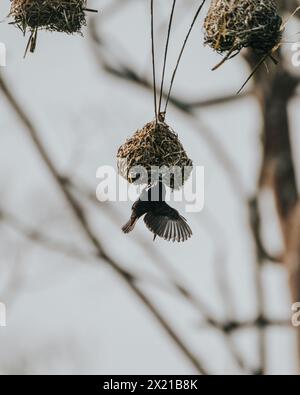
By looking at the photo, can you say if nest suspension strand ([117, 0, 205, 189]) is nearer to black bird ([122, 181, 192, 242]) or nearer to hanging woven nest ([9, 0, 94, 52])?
black bird ([122, 181, 192, 242])

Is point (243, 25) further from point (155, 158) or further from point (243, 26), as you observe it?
point (155, 158)

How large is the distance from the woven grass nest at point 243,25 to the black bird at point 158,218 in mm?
443

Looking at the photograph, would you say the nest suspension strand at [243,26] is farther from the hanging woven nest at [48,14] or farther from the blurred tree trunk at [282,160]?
the blurred tree trunk at [282,160]

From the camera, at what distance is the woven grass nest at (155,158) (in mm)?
2729

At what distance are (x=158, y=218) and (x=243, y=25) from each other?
1.86ft

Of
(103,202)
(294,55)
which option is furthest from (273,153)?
(103,202)

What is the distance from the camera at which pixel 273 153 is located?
6629mm

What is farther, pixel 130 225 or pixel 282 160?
pixel 282 160

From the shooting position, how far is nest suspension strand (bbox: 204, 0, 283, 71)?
101 inches

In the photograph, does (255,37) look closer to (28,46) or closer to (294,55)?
(28,46)

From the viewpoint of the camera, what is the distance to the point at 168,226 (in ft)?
8.49

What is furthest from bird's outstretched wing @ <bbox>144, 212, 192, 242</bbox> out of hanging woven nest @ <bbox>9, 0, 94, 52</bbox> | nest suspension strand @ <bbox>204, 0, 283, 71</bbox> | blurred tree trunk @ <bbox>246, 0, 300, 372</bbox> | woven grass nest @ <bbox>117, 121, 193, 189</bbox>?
blurred tree trunk @ <bbox>246, 0, 300, 372</bbox>

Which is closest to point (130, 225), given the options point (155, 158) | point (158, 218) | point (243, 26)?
point (158, 218)
